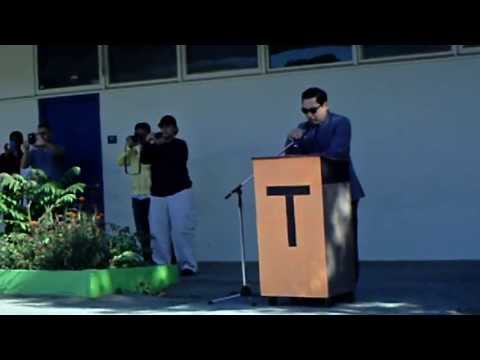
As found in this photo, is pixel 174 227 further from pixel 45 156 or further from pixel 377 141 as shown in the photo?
pixel 377 141

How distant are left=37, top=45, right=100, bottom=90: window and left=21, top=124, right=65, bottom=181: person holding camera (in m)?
1.24

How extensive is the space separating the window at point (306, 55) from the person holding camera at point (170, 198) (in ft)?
5.86

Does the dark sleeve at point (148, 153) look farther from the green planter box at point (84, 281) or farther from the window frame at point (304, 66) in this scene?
the window frame at point (304, 66)

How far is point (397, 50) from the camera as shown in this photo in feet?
37.7

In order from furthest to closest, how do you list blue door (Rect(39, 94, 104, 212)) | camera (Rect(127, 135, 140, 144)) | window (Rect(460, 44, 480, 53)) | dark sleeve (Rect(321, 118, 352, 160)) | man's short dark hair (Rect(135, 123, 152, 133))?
blue door (Rect(39, 94, 104, 212)), camera (Rect(127, 135, 140, 144)), man's short dark hair (Rect(135, 123, 152, 133)), window (Rect(460, 44, 480, 53)), dark sleeve (Rect(321, 118, 352, 160))

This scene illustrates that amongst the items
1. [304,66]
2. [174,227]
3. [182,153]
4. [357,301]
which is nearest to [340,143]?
[357,301]

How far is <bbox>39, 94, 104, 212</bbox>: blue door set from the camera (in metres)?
13.6

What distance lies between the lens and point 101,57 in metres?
13.6

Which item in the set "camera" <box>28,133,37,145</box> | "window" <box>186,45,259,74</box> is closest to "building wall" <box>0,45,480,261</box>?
"window" <box>186,45,259,74</box>

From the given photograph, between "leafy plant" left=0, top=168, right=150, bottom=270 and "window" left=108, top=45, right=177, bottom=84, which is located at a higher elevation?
"window" left=108, top=45, right=177, bottom=84

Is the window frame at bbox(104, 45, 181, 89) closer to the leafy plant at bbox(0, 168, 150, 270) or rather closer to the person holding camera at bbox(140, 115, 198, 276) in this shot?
the person holding camera at bbox(140, 115, 198, 276)

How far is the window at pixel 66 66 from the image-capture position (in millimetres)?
13719
